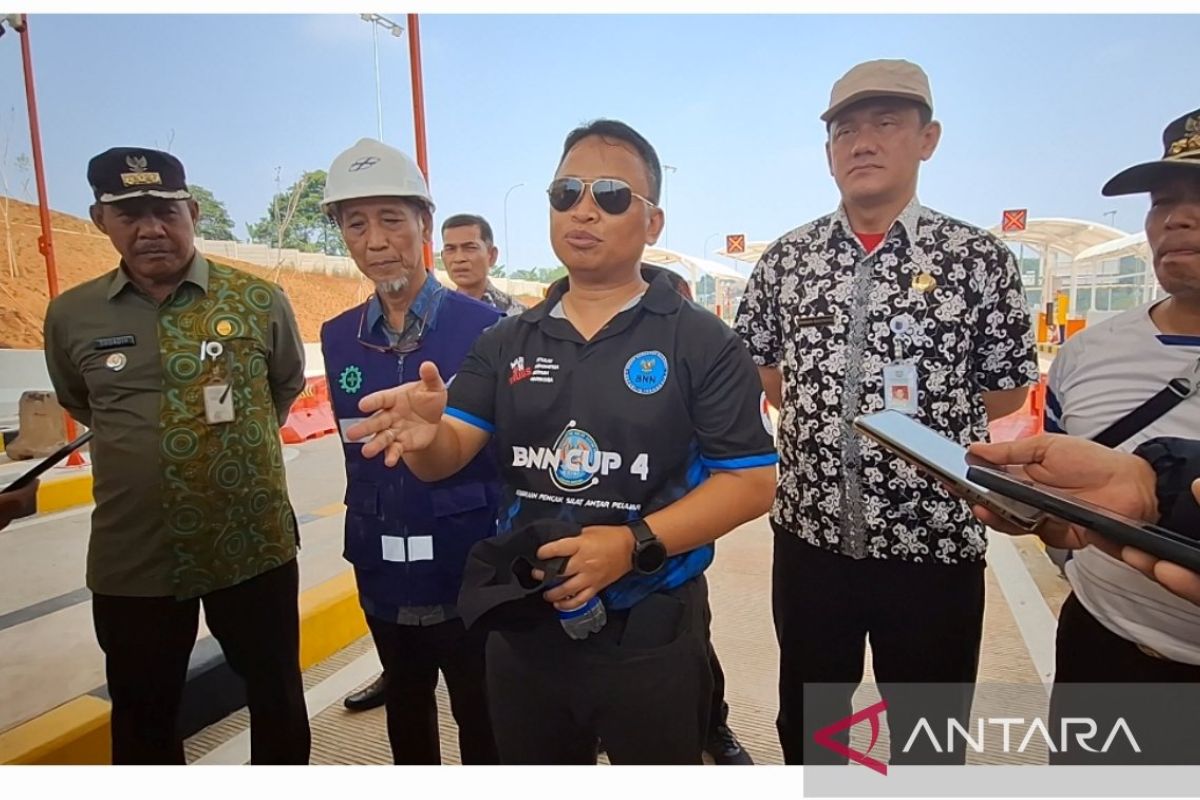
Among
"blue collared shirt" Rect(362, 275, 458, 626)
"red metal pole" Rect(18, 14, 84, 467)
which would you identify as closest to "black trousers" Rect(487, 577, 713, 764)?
"blue collared shirt" Rect(362, 275, 458, 626)

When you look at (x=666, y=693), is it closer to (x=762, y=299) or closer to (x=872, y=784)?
(x=872, y=784)

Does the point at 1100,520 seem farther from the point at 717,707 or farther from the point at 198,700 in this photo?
the point at 198,700

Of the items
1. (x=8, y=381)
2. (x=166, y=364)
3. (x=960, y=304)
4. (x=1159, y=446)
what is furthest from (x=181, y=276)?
(x=8, y=381)

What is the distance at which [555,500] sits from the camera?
1223 mm

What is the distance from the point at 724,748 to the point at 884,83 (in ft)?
6.12

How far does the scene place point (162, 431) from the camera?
1.62 m

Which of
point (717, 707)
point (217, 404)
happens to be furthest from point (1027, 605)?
point (217, 404)

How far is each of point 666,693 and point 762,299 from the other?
40.1 inches

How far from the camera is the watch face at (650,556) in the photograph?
1.10 metres

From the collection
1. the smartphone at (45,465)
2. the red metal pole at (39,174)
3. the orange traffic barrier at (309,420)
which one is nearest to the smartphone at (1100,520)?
the smartphone at (45,465)

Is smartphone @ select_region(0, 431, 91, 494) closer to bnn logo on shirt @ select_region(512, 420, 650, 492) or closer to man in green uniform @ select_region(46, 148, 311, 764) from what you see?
man in green uniform @ select_region(46, 148, 311, 764)

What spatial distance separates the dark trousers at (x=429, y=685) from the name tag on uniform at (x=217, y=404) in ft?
2.04

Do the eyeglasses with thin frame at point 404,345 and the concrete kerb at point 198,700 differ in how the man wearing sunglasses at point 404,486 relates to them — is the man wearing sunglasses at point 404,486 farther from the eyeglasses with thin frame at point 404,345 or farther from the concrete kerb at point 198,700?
the concrete kerb at point 198,700

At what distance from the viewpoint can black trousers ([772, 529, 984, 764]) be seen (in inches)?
60.4
